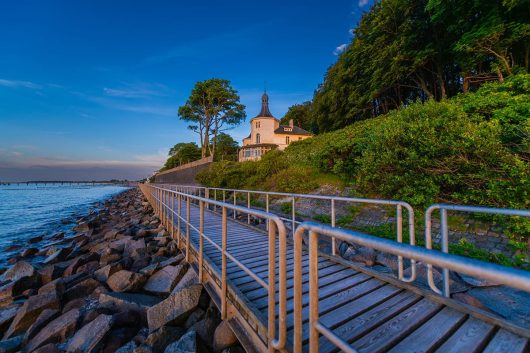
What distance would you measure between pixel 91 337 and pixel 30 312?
5.82 ft

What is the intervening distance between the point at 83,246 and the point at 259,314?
900cm

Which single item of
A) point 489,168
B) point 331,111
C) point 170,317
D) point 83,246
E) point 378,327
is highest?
point 331,111

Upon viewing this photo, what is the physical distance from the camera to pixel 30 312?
374 cm

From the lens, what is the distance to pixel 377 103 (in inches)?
804

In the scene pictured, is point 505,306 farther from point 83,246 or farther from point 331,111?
point 331,111

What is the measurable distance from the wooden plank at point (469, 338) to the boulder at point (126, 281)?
455 cm

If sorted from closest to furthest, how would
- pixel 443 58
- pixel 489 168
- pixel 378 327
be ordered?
pixel 378 327
pixel 489 168
pixel 443 58

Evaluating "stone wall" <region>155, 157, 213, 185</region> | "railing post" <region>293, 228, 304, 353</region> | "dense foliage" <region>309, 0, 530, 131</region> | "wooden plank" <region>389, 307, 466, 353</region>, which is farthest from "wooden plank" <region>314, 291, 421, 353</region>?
"stone wall" <region>155, 157, 213, 185</region>

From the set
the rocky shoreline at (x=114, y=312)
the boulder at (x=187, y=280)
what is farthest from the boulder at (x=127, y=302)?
the boulder at (x=187, y=280)

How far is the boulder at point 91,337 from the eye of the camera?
111 inches

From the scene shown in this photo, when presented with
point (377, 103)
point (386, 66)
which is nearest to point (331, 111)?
point (377, 103)

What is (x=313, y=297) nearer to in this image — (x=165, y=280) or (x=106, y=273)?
(x=165, y=280)

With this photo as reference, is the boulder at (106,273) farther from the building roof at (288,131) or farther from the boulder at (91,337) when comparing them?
the building roof at (288,131)

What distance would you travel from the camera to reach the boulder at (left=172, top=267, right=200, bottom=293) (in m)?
3.99
